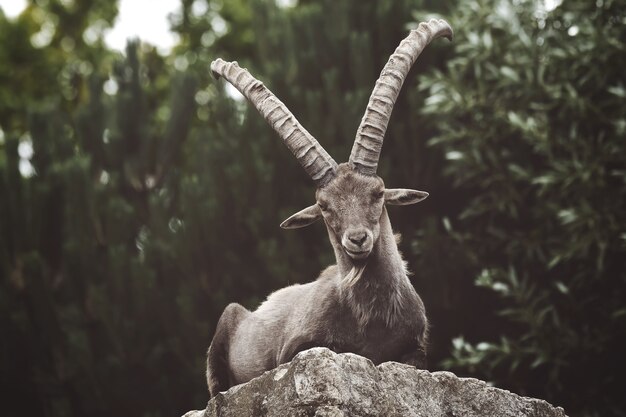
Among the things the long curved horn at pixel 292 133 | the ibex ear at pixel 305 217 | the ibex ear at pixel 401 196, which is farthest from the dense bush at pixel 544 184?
the long curved horn at pixel 292 133

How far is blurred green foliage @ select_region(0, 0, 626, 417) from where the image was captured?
8.47m

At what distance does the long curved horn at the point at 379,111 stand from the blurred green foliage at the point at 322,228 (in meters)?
3.29

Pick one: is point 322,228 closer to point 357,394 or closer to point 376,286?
point 376,286

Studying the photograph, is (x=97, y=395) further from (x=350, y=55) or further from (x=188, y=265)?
(x=350, y=55)

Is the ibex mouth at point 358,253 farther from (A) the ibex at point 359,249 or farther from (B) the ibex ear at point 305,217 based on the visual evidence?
(B) the ibex ear at point 305,217

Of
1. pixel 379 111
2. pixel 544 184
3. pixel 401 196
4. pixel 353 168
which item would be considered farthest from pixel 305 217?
pixel 544 184

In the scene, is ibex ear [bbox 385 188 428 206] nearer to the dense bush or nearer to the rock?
the rock

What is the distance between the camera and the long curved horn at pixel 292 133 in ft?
16.2

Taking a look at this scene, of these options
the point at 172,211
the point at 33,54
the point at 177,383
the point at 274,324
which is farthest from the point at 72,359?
the point at 33,54

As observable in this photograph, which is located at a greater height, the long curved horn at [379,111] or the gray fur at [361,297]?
the long curved horn at [379,111]

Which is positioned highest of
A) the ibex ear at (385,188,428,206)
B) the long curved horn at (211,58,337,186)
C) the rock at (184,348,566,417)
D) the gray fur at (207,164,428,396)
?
the long curved horn at (211,58,337,186)

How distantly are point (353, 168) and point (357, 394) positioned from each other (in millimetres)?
1458

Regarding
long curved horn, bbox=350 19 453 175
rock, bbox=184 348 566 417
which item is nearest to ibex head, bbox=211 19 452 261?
A: long curved horn, bbox=350 19 453 175

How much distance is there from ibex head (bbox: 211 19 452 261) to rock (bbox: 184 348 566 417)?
29.1 inches
